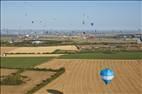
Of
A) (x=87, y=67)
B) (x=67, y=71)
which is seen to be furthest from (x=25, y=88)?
(x=87, y=67)

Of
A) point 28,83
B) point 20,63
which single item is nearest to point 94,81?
point 28,83

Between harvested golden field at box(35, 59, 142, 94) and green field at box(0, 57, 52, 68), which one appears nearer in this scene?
harvested golden field at box(35, 59, 142, 94)

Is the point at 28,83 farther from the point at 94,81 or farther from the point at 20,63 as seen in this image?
the point at 20,63

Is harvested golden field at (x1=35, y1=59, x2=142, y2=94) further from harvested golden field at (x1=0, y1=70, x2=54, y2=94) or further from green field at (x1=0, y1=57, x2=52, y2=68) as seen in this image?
green field at (x1=0, y1=57, x2=52, y2=68)

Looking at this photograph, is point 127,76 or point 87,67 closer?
point 127,76

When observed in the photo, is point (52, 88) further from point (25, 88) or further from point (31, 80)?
point (31, 80)

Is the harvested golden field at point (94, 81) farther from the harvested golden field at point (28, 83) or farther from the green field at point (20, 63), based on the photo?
the green field at point (20, 63)

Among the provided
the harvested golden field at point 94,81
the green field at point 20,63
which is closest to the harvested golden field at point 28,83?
the harvested golden field at point 94,81

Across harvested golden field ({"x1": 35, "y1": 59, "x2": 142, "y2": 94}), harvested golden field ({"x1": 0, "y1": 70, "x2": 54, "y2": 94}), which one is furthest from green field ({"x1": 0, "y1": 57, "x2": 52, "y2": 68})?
harvested golden field ({"x1": 35, "y1": 59, "x2": 142, "y2": 94})
